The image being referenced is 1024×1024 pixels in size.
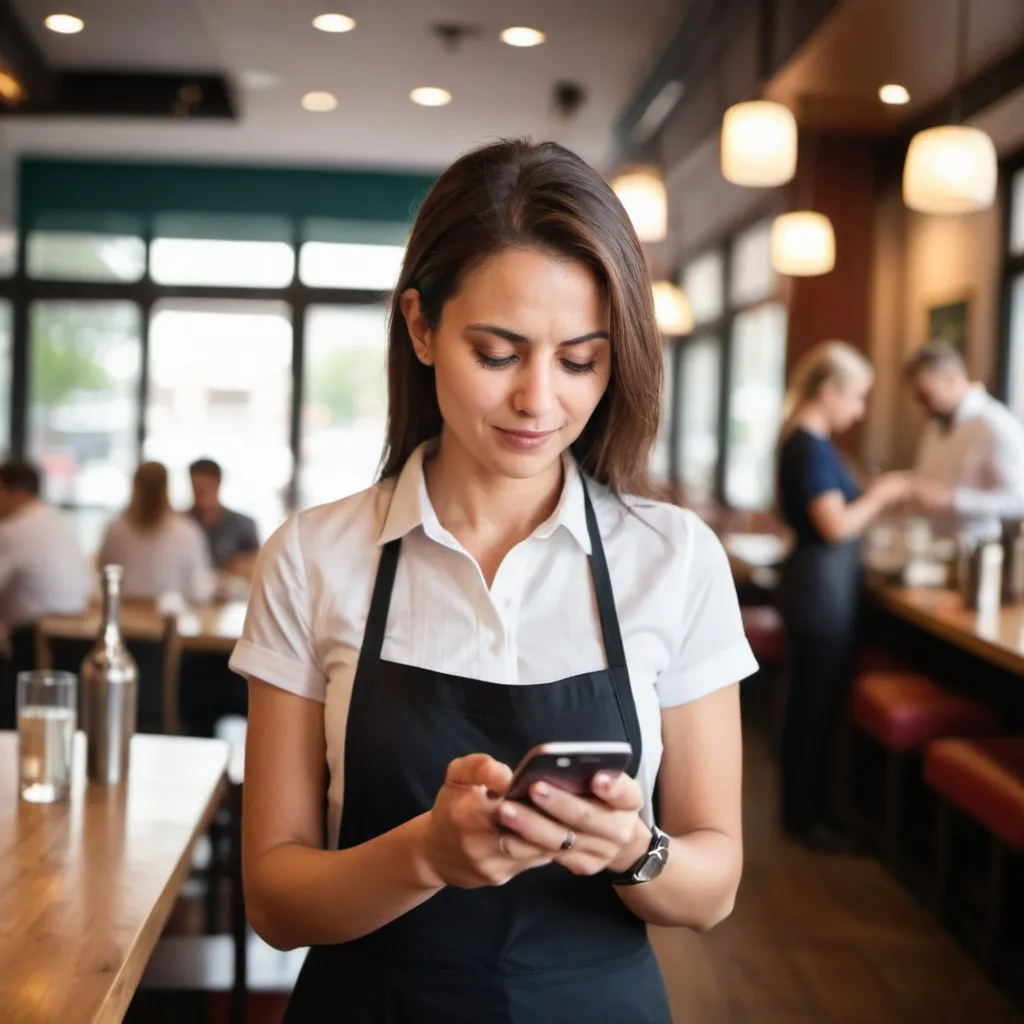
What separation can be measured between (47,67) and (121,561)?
308cm

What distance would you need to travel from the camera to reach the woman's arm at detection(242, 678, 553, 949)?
1119mm

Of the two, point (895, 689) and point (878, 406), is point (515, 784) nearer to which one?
point (895, 689)

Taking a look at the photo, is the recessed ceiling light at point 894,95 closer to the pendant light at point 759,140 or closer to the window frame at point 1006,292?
the window frame at point 1006,292

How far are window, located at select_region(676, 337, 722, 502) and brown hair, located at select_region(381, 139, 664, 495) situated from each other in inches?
321

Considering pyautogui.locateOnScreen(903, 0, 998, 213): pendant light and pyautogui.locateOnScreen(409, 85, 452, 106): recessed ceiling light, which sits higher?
pyautogui.locateOnScreen(409, 85, 452, 106): recessed ceiling light

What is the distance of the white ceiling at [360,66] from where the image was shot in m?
6.03

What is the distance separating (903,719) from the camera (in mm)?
4480

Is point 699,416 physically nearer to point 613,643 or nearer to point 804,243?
point 804,243

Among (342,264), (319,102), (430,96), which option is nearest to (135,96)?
(319,102)

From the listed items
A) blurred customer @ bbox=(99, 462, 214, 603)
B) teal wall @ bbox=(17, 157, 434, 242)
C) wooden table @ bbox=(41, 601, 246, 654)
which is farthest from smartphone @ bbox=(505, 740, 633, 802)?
teal wall @ bbox=(17, 157, 434, 242)

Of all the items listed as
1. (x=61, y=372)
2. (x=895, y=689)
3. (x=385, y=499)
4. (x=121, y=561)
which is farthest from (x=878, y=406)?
(x=385, y=499)

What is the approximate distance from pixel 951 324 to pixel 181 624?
4.71m

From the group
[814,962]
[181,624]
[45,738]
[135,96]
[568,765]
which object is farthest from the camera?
[135,96]

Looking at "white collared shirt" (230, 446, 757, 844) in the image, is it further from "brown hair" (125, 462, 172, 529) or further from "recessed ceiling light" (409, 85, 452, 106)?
"recessed ceiling light" (409, 85, 452, 106)
